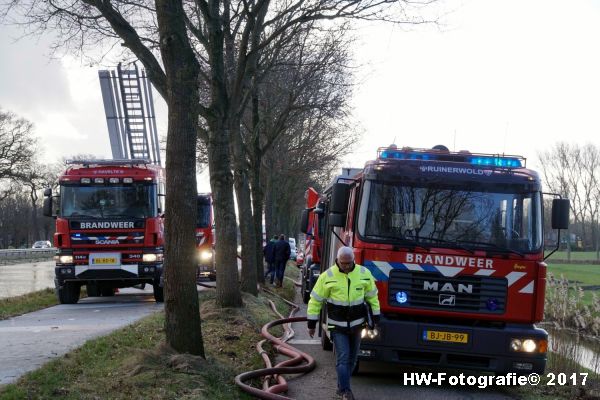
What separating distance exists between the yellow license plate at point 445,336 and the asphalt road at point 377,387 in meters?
0.73

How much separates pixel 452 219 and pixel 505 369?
1979mm

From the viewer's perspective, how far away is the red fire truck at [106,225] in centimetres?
1716

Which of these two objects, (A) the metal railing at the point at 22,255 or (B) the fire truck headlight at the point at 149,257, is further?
(A) the metal railing at the point at 22,255

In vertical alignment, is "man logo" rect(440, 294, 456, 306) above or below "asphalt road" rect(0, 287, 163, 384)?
above

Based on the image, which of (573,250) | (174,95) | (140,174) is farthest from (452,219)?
(573,250)

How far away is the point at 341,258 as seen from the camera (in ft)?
26.7

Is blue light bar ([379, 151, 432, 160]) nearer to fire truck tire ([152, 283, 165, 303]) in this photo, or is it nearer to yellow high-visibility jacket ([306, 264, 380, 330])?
yellow high-visibility jacket ([306, 264, 380, 330])

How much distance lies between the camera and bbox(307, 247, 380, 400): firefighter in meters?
8.11

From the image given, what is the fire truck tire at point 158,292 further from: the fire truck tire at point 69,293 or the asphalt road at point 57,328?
the fire truck tire at point 69,293

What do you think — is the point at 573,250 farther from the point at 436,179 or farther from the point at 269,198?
the point at 436,179

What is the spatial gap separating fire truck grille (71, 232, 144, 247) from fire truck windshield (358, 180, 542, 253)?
948 cm

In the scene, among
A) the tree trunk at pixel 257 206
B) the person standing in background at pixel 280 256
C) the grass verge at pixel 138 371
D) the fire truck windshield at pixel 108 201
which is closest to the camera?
the grass verge at pixel 138 371

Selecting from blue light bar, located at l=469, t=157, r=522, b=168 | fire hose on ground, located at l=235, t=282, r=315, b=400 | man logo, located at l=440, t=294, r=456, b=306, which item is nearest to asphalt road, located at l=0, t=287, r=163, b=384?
fire hose on ground, located at l=235, t=282, r=315, b=400

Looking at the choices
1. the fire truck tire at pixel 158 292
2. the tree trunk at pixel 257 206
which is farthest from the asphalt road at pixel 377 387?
the tree trunk at pixel 257 206
